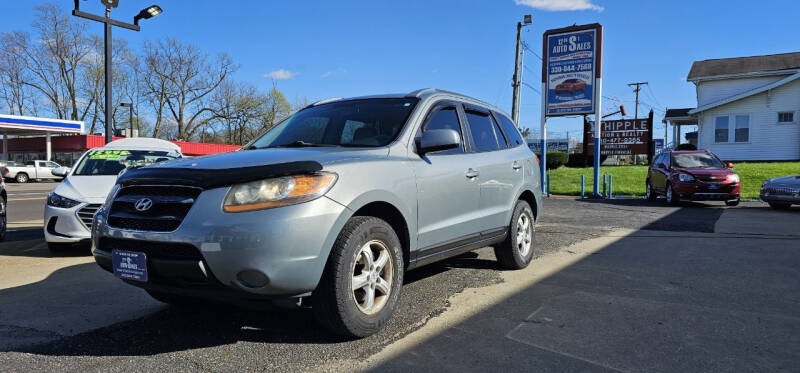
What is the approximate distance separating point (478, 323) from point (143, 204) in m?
2.37

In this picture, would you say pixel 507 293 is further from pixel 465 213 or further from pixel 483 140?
pixel 483 140

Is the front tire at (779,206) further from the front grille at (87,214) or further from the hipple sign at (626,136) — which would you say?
the front grille at (87,214)

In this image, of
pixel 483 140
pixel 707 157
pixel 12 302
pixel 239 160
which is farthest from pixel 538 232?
pixel 707 157

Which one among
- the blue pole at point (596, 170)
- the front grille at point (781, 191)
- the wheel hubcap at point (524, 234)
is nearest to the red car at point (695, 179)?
the front grille at point (781, 191)

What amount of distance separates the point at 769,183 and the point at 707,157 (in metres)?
2.35

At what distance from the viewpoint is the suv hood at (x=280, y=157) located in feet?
10.9

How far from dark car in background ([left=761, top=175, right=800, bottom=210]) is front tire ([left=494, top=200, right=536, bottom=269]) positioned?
381 inches

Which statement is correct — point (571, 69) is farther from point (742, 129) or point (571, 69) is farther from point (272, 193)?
point (272, 193)

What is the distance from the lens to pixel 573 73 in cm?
1930

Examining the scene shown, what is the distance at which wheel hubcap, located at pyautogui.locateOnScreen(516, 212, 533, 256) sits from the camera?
18.9 feet

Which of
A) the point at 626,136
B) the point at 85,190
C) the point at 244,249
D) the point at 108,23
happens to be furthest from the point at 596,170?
the point at 244,249

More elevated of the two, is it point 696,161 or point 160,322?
point 696,161

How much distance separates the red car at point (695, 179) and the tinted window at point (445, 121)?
1156 centimetres

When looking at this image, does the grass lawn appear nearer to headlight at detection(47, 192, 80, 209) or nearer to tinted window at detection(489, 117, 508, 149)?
tinted window at detection(489, 117, 508, 149)
